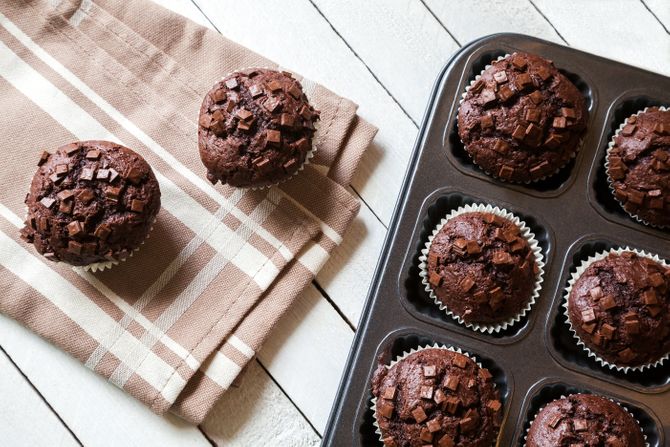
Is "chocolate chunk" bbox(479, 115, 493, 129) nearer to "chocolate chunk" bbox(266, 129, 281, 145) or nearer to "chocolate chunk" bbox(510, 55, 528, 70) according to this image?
"chocolate chunk" bbox(510, 55, 528, 70)

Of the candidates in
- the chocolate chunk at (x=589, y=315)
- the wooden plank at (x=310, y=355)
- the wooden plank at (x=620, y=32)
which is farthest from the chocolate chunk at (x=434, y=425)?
the wooden plank at (x=620, y=32)

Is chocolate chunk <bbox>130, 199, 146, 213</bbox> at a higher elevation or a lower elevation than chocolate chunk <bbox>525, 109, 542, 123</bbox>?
lower

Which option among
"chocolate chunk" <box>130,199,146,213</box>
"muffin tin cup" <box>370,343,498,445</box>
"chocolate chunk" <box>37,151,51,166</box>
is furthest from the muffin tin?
"chocolate chunk" <box>37,151,51,166</box>

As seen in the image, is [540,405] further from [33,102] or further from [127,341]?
→ [33,102]

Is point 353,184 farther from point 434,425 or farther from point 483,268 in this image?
point 434,425

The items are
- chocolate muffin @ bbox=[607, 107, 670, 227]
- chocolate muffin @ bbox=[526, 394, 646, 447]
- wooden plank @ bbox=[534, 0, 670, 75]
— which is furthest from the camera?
wooden plank @ bbox=[534, 0, 670, 75]

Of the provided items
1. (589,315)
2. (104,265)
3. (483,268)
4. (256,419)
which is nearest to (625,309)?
(589,315)

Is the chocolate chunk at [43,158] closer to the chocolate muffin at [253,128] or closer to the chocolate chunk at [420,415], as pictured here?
the chocolate muffin at [253,128]
